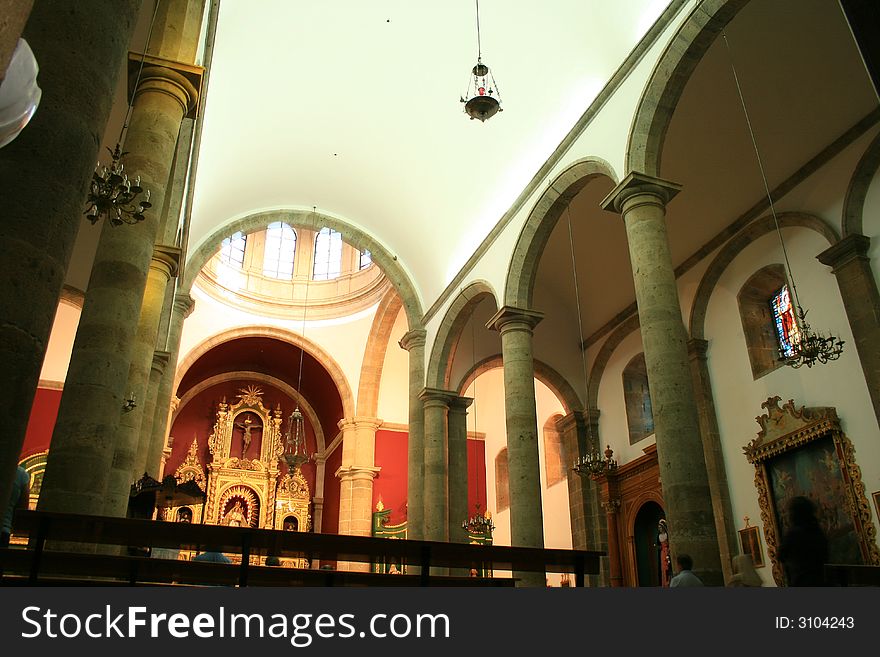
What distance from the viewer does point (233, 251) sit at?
2131 centimetres

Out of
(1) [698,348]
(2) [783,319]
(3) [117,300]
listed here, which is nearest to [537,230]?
(1) [698,348]

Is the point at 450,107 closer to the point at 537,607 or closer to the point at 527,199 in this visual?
the point at 527,199

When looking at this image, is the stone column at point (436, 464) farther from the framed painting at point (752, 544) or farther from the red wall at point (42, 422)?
the red wall at point (42, 422)

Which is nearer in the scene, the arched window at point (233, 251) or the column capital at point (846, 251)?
the column capital at point (846, 251)

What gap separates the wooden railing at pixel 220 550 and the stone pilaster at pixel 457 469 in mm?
7786

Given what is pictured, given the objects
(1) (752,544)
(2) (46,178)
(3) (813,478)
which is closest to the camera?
(2) (46,178)

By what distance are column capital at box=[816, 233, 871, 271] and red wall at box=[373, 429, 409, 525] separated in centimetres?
1274

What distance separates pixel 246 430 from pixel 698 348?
14286 millimetres

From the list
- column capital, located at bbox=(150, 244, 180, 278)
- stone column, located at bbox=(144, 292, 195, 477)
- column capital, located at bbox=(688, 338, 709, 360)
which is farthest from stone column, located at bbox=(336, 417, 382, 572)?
column capital, located at bbox=(150, 244, 180, 278)

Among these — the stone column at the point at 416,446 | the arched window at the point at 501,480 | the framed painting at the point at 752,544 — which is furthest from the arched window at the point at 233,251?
the framed painting at the point at 752,544

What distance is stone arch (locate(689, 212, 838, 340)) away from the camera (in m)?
10.0

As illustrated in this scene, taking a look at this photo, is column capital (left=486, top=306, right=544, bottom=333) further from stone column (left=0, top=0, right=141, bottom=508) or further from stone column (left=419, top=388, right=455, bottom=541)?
stone column (left=0, top=0, right=141, bottom=508)

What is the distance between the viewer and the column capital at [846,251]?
9305 millimetres

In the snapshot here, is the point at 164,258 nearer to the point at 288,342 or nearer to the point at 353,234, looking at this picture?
the point at 353,234
